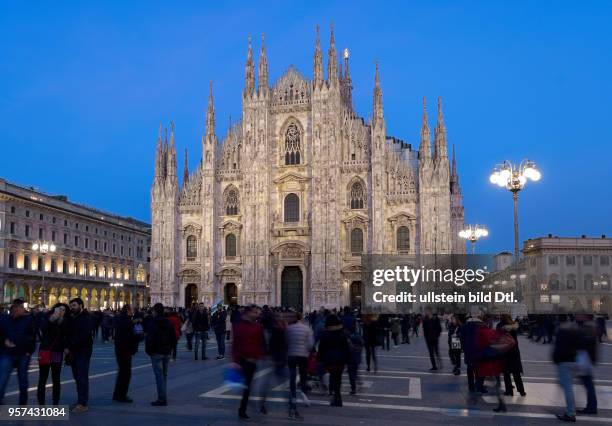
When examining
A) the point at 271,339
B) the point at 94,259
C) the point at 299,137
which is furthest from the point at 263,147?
the point at 271,339

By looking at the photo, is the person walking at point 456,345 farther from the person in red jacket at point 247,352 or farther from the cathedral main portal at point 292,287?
the cathedral main portal at point 292,287

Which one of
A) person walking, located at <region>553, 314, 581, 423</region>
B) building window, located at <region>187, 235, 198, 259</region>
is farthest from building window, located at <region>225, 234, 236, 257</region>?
person walking, located at <region>553, 314, 581, 423</region>

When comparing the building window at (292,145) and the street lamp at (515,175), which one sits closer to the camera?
the street lamp at (515,175)

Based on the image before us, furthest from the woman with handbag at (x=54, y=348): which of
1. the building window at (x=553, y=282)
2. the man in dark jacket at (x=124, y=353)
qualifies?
the building window at (x=553, y=282)

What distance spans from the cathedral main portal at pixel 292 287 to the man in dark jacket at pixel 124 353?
40760 mm

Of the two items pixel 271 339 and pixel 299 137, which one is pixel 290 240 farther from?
pixel 271 339

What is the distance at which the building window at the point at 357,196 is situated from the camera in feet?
166

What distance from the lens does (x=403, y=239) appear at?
4941 centimetres

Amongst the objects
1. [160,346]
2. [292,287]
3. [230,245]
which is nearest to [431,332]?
[160,346]

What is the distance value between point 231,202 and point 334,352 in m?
43.7

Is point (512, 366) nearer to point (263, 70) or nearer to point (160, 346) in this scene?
point (160, 346)

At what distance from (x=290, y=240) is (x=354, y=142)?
930cm

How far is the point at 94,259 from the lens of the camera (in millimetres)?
67875

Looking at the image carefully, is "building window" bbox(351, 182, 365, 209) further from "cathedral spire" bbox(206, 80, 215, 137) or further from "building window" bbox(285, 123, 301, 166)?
"cathedral spire" bbox(206, 80, 215, 137)
